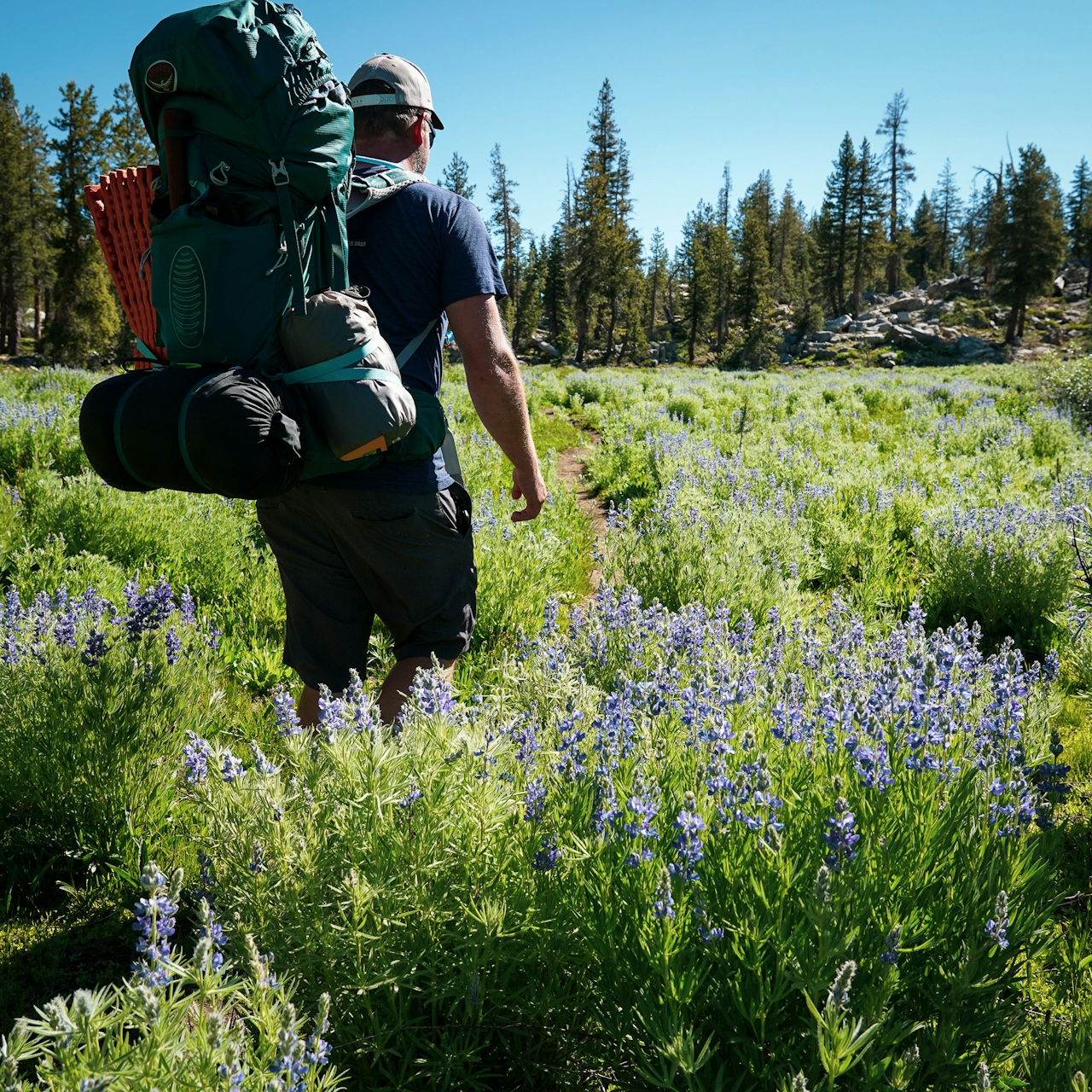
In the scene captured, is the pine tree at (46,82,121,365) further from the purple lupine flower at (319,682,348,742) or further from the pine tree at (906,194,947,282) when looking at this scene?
the pine tree at (906,194,947,282)

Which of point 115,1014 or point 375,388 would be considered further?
point 375,388

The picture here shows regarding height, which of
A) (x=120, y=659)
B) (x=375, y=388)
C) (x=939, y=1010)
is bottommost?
(x=939, y=1010)

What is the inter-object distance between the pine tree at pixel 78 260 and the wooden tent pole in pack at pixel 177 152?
140 ft

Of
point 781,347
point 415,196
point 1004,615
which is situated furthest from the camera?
point 781,347

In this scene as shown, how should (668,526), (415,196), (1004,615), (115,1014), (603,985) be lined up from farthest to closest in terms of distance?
(668,526), (1004,615), (415,196), (603,985), (115,1014)

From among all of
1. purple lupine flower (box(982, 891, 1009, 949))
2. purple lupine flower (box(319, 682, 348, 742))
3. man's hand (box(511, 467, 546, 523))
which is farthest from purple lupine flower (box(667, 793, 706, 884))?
man's hand (box(511, 467, 546, 523))

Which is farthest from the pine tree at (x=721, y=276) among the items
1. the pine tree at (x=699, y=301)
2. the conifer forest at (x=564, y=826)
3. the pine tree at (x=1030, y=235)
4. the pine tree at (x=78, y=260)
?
the conifer forest at (x=564, y=826)

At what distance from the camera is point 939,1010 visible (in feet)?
6.15

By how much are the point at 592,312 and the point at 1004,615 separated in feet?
212

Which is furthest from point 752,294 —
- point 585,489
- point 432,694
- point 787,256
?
point 432,694

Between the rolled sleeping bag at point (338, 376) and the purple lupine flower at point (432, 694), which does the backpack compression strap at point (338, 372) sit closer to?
the rolled sleeping bag at point (338, 376)

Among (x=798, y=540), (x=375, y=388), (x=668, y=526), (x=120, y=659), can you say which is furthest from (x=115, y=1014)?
(x=798, y=540)

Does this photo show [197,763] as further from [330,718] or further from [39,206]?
[39,206]

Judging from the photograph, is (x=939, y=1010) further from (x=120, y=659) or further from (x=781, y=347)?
(x=781, y=347)
